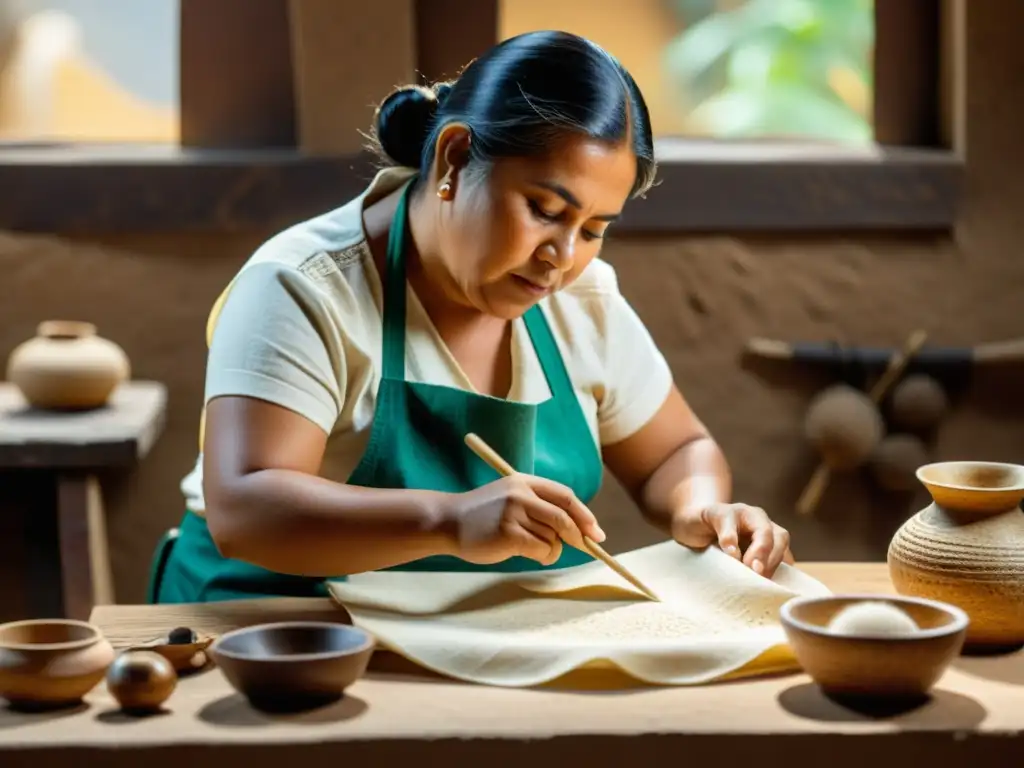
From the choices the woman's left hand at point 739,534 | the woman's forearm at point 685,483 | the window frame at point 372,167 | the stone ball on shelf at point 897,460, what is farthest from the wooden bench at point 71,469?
the stone ball on shelf at point 897,460

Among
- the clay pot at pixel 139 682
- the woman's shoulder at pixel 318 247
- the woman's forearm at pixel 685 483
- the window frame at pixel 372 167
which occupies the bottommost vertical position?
the clay pot at pixel 139 682

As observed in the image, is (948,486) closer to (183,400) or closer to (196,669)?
(196,669)

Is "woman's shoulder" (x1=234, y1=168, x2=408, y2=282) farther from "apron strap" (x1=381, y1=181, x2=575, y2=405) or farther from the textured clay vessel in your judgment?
the textured clay vessel

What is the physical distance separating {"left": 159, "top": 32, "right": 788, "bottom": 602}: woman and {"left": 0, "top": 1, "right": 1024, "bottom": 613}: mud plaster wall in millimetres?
1489

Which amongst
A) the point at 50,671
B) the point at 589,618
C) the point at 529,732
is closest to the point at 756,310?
the point at 589,618

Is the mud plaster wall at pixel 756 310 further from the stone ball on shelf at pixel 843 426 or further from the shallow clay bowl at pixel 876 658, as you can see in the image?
the shallow clay bowl at pixel 876 658

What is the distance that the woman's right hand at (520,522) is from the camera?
6.68 feet

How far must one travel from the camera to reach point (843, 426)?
13.6ft

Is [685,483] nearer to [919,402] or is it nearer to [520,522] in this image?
[520,522]

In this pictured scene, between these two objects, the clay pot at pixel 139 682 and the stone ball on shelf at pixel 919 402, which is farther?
the stone ball on shelf at pixel 919 402

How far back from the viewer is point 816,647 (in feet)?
5.85

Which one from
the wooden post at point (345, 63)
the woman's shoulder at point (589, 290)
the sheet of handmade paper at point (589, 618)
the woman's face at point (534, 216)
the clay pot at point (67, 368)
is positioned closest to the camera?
the sheet of handmade paper at point (589, 618)

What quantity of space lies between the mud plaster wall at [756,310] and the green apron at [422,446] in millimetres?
1600

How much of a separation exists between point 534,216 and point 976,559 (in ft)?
2.57
